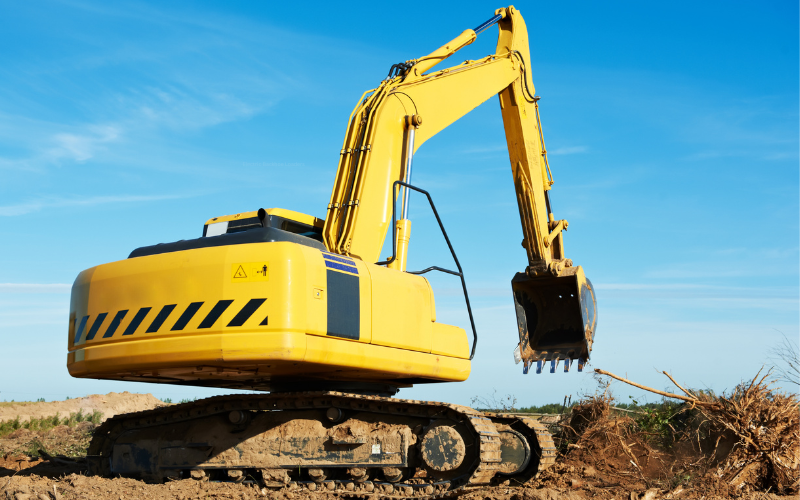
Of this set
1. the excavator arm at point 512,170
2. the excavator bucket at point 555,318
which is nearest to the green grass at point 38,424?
the excavator bucket at point 555,318

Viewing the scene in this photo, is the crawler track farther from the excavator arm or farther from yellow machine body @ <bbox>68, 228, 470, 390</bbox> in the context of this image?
Result: the excavator arm

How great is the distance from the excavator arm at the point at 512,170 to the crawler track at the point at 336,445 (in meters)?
1.51

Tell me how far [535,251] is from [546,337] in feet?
4.10

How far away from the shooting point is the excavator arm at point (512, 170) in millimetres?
6938

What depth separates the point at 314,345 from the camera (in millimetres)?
5680

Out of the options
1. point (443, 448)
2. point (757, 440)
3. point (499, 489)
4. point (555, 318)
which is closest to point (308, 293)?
point (443, 448)

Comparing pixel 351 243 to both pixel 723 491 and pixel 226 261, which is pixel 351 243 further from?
pixel 723 491

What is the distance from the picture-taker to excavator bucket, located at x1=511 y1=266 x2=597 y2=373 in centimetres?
947

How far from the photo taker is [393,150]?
7207mm

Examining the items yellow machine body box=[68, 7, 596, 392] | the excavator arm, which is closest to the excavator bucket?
the excavator arm

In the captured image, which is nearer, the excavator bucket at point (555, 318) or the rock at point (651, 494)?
the rock at point (651, 494)

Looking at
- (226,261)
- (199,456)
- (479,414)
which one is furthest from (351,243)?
(199,456)

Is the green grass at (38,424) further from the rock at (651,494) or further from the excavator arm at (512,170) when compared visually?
the rock at (651,494)

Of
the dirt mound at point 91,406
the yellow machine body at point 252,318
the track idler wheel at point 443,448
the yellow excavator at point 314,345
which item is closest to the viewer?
the yellow machine body at point 252,318
